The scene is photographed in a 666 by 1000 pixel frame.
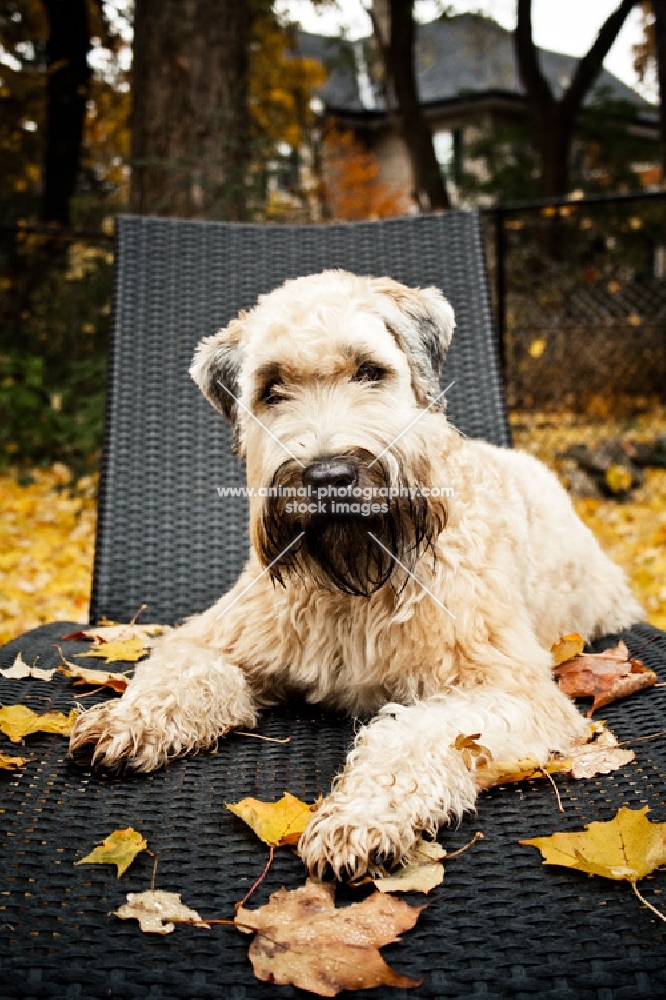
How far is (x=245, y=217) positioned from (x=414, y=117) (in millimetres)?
8738

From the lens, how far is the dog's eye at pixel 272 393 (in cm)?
239

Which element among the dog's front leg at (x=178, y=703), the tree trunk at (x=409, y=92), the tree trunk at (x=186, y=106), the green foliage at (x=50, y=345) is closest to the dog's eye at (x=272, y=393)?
the dog's front leg at (x=178, y=703)

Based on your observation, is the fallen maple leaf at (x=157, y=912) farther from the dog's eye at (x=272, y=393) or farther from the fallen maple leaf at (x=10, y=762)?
the dog's eye at (x=272, y=393)

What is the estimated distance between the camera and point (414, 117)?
45.0 feet

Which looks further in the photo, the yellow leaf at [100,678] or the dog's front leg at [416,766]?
the yellow leaf at [100,678]

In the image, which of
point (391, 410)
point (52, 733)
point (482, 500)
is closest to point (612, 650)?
point (482, 500)

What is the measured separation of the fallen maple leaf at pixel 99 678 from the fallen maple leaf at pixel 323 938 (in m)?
1.09

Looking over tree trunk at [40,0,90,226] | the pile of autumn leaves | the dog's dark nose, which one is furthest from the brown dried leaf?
tree trunk at [40,0,90,226]

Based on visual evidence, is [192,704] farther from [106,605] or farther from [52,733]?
[106,605]

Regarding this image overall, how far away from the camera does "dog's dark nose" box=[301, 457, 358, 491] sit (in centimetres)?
200

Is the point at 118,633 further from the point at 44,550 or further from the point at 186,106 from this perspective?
the point at 186,106

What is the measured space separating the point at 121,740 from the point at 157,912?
0.63 meters

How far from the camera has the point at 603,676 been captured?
8.32ft

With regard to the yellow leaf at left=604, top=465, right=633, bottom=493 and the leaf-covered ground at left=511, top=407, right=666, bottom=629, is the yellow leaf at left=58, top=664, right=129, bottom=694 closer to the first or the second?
the leaf-covered ground at left=511, top=407, right=666, bottom=629
